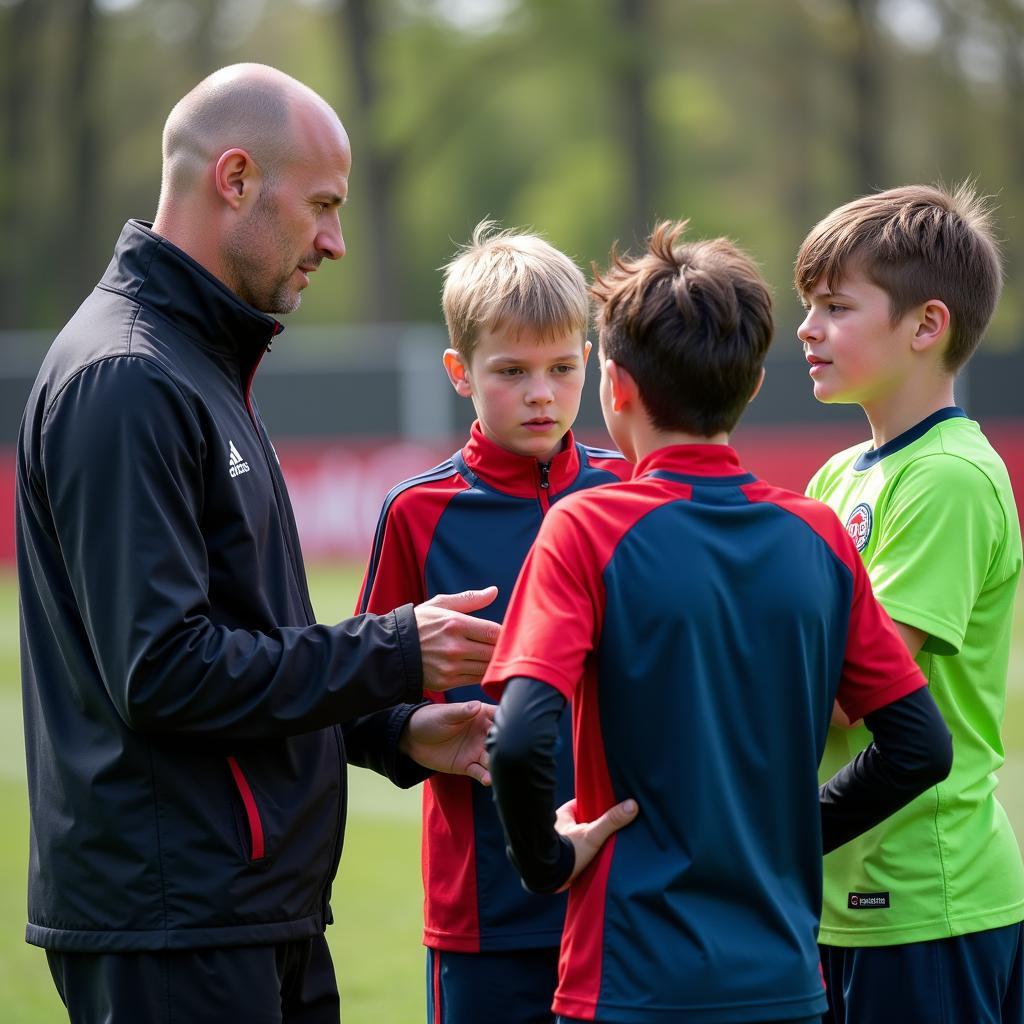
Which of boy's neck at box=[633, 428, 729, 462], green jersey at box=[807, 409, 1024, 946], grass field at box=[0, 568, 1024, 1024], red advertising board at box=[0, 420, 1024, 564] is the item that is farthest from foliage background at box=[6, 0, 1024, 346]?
boy's neck at box=[633, 428, 729, 462]

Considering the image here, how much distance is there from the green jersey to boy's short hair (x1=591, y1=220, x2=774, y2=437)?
0.57 meters

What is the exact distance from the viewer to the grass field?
5234mm

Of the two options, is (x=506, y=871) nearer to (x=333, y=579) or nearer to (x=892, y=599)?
(x=892, y=599)

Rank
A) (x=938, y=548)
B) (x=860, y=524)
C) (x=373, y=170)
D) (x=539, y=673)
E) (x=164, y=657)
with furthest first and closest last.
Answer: (x=373, y=170) < (x=860, y=524) < (x=938, y=548) < (x=164, y=657) < (x=539, y=673)

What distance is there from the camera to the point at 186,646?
2.63m

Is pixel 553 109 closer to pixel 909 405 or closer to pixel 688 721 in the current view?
pixel 909 405

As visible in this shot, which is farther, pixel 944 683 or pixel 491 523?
pixel 491 523

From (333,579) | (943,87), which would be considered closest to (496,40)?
(943,87)

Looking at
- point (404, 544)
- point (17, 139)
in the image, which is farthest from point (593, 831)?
point (17, 139)

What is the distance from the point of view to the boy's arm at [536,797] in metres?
2.29

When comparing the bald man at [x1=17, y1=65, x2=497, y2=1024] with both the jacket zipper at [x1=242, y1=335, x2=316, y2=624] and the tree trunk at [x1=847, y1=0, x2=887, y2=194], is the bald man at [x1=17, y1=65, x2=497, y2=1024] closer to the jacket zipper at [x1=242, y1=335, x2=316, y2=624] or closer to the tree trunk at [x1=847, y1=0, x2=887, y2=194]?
the jacket zipper at [x1=242, y1=335, x2=316, y2=624]

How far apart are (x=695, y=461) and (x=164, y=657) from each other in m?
0.97

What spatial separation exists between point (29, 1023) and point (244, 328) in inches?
120

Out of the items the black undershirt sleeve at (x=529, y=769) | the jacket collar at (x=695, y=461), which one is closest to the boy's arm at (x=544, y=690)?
the black undershirt sleeve at (x=529, y=769)
